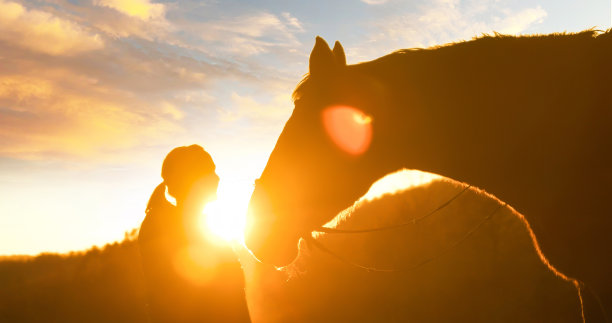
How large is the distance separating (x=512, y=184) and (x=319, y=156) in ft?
4.33

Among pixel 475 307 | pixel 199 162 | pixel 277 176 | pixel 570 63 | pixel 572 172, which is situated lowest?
pixel 475 307

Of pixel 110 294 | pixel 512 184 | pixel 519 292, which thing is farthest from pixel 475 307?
pixel 512 184

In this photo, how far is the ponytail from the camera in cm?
319

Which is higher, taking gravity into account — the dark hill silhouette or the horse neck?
the dark hill silhouette

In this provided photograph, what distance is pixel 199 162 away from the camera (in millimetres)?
3295

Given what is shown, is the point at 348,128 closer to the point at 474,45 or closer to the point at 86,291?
the point at 474,45

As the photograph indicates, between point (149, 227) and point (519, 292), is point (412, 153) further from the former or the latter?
point (519, 292)

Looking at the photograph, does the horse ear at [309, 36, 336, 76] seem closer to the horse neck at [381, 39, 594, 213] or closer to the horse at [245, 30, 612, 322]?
the horse at [245, 30, 612, 322]

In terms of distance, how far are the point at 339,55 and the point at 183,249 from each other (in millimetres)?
2109

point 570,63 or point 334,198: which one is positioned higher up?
point 570,63

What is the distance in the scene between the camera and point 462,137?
8.50 ft

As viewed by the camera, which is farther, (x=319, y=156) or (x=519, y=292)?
(x=519, y=292)

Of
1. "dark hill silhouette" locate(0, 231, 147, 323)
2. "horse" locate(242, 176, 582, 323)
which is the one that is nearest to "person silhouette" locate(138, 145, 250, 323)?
"dark hill silhouette" locate(0, 231, 147, 323)

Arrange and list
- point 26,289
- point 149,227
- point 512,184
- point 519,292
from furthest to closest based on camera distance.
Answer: point 519,292
point 26,289
point 149,227
point 512,184
